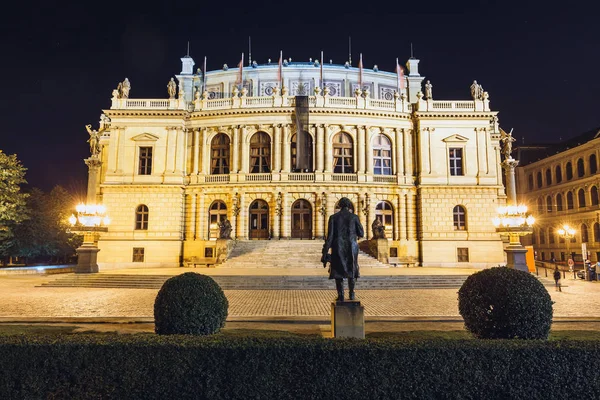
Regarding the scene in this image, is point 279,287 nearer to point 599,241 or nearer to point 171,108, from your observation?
point 171,108

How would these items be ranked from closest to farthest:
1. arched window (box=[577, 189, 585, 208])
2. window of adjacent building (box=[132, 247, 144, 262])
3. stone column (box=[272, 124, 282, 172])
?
window of adjacent building (box=[132, 247, 144, 262]), stone column (box=[272, 124, 282, 172]), arched window (box=[577, 189, 585, 208])

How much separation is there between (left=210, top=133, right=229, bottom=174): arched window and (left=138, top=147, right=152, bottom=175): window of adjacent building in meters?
5.55

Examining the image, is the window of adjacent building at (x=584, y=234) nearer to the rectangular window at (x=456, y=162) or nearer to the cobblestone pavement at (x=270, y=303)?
the rectangular window at (x=456, y=162)

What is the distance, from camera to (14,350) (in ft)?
17.3

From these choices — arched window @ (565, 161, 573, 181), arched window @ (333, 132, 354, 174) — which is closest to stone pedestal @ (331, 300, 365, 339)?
arched window @ (333, 132, 354, 174)

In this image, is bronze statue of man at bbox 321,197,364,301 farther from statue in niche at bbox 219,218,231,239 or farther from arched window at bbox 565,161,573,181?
arched window at bbox 565,161,573,181

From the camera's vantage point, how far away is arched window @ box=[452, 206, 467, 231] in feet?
116

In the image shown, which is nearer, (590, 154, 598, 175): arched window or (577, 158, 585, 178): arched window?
(590, 154, 598, 175): arched window

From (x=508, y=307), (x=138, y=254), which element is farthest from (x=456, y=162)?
(x=508, y=307)

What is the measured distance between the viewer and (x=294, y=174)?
35344 mm

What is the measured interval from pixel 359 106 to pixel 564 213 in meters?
34.0

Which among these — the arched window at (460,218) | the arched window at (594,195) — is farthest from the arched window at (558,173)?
the arched window at (460,218)

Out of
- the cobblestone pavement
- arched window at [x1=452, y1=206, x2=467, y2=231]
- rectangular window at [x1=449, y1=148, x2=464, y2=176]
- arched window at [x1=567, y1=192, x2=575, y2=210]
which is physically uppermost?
rectangular window at [x1=449, y1=148, x2=464, y2=176]

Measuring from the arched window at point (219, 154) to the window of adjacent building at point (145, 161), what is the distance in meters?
5.55
